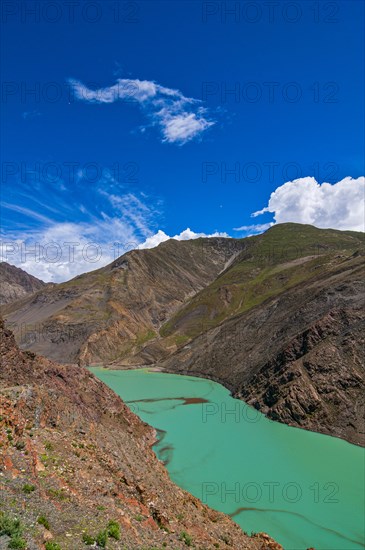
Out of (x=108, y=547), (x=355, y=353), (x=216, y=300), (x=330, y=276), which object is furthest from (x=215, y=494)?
(x=216, y=300)

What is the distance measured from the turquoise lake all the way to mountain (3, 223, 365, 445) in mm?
5457

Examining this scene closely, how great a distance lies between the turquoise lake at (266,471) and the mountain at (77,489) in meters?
7.03

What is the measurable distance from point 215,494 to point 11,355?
61.7ft

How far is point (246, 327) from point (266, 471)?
2192 inches

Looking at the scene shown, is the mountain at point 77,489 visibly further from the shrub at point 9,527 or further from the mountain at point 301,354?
the mountain at point 301,354

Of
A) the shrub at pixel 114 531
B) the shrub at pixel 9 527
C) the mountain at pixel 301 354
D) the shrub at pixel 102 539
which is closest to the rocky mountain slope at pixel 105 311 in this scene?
the mountain at pixel 301 354

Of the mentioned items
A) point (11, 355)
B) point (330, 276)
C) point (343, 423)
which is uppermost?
point (330, 276)

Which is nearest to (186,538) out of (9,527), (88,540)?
(88,540)

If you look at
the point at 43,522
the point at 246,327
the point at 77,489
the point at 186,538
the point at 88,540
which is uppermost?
the point at 246,327

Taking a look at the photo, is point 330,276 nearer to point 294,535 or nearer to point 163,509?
point 294,535

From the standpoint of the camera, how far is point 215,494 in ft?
94.9

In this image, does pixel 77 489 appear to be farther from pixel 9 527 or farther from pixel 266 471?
pixel 266 471

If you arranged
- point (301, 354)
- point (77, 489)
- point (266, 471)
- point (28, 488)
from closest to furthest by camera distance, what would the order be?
point (28, 488) < point (77, 489) < point (266, 471) < point (301, 354)

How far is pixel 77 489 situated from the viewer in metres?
12.8
